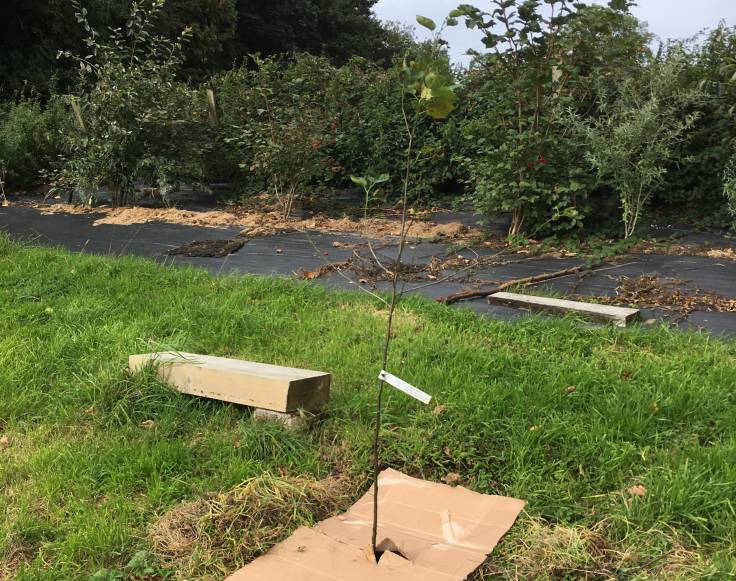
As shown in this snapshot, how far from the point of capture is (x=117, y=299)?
4207 mm

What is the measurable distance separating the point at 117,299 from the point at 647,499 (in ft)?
11.4

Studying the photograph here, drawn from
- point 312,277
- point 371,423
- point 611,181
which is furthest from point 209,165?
point 371,423

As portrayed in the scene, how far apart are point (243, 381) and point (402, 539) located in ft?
3.24

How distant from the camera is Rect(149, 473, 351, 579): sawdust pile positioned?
75.1 inches

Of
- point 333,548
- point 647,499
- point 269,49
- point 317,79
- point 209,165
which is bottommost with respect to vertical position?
point 333,548

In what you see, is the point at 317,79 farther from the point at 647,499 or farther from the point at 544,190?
the point at 647,499

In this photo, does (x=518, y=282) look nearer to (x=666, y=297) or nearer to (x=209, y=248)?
(x=666, y=297)

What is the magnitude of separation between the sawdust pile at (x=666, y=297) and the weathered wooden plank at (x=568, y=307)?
0.39 meters

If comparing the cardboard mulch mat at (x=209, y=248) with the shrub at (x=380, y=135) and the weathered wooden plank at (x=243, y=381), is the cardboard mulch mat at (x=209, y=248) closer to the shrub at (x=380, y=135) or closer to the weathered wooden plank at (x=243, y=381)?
the shrub at (x=380, y=135)

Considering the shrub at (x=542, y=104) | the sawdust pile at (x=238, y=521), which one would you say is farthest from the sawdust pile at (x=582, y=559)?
the shrub at (x=542, y=104)

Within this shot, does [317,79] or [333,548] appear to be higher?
[317,79]

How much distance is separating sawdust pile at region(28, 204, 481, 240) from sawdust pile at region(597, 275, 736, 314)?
2287mm

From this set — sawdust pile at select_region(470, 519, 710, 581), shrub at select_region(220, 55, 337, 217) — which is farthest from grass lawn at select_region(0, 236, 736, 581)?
shrub at select_region(220, 55, 337, 217)

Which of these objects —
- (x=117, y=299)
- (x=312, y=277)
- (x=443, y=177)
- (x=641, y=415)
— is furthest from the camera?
(x=443, y=177)
